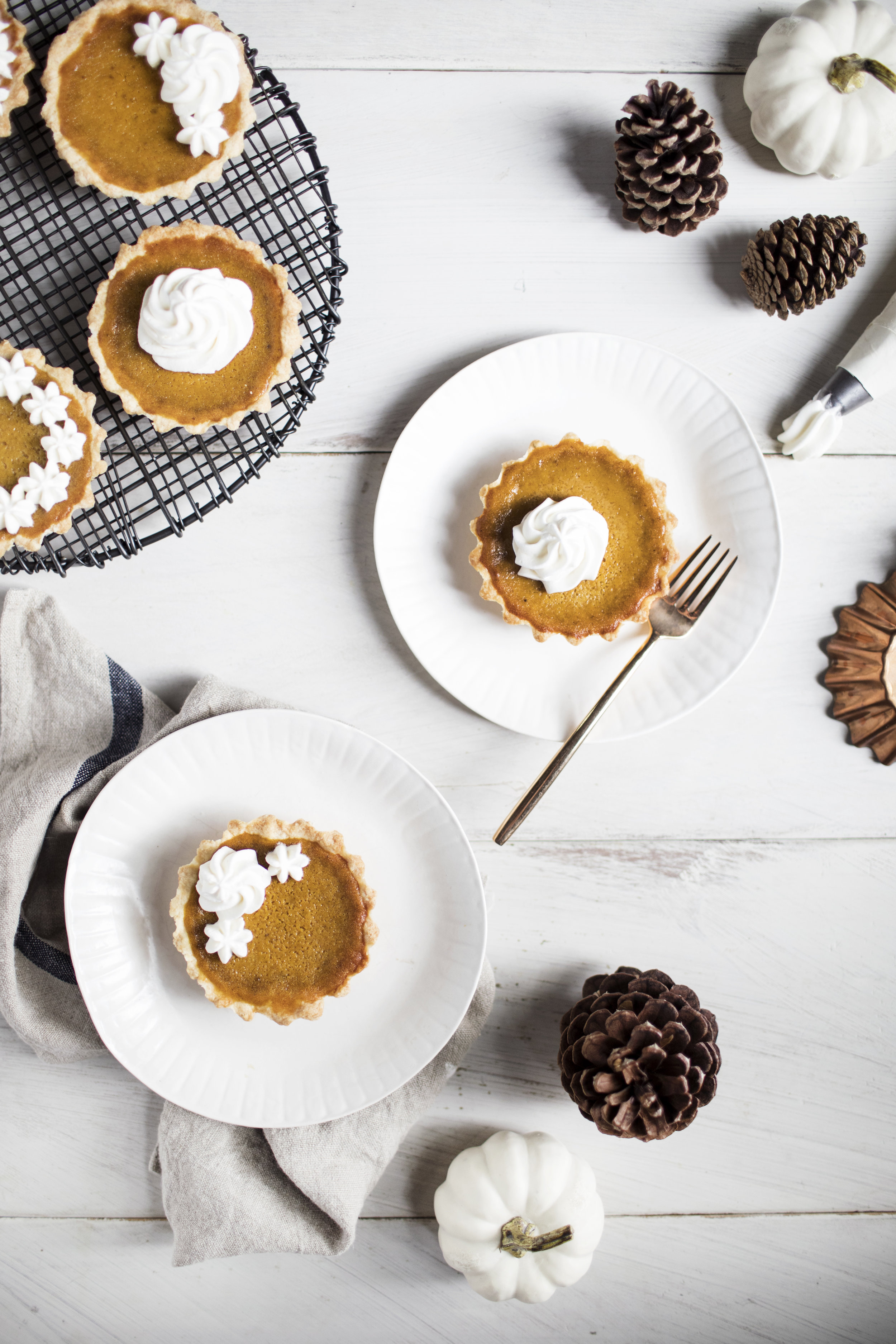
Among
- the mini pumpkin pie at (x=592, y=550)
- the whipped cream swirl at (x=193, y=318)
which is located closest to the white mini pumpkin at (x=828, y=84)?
the mini pumpkin pie at (x=592, y=550)

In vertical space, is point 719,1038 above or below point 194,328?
below

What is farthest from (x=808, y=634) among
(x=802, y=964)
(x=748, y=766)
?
(x=802, y=964)

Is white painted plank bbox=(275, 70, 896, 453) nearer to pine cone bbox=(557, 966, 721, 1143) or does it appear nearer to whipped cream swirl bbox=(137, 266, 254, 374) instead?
whipped cream swirl bbox=(137, 266, 254, 374)

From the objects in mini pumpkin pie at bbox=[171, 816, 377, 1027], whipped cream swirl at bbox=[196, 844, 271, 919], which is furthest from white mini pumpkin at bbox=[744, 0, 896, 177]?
whipped cream swirl at bbox=[196, 844, 271, 919]

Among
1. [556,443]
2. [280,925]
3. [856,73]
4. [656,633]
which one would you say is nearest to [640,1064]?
[280,925]

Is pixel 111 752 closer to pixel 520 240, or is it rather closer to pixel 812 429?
pixel 520 240

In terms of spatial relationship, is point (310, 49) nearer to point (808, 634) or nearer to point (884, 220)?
point (884, 220)
